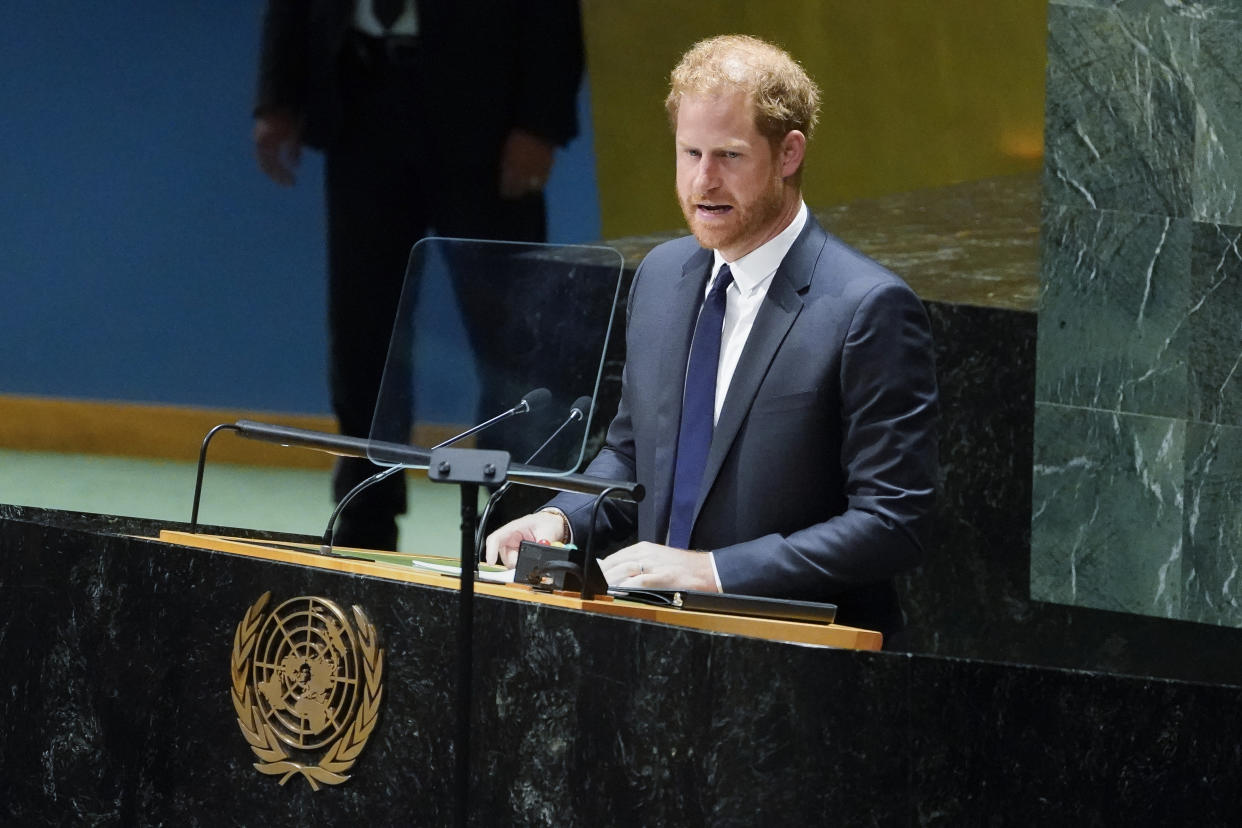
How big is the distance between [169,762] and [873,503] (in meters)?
1.03

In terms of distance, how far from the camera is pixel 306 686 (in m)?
2.17

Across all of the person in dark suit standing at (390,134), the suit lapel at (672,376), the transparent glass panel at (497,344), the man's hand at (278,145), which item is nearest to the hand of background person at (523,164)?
the person in dark suit standing at (390,134)

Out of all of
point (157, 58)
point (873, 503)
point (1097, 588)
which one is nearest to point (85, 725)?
point (873, 503)

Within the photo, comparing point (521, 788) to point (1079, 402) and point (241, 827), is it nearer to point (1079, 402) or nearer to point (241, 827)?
point (241, 827)

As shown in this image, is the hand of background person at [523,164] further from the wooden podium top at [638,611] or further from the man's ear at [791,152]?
the wooden podium top at [638,611]

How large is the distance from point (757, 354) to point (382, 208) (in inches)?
92.7

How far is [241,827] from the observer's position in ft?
7.32

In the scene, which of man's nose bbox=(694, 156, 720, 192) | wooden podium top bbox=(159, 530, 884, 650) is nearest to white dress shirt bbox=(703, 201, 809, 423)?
man's nose bbox=(694, 156, 720, 192)

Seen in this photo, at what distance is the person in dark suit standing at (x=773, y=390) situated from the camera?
2520 millimetres

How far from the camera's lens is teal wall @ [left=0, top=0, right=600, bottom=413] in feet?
15.5

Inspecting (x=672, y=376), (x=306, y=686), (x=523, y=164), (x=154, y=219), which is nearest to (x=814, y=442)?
(x=672, y=376)

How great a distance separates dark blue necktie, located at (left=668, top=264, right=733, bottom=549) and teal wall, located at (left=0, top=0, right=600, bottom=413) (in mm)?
2133

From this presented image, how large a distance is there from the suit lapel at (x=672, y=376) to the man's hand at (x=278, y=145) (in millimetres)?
2261

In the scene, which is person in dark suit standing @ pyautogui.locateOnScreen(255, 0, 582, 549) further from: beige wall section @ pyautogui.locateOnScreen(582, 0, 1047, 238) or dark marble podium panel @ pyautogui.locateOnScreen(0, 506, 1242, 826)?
dark marble podium panel @ pyautogui.locateOnScreen(0, 506, 1242, 826)
